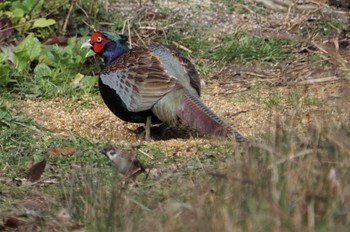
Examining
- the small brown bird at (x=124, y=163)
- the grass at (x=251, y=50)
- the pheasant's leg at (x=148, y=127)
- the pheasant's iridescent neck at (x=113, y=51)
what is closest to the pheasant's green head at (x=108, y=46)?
the pheasant's iridescent neck at (x=113, y=51)

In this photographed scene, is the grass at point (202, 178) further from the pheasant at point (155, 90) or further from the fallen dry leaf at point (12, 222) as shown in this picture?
the pheasant at point (155, 90)

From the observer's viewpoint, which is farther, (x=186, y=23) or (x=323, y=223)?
(x=186, y=23)

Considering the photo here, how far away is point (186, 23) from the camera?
927 centimetres

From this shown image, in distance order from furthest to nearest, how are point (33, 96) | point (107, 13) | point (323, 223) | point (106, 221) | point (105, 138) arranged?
point (107, 13)
point (33, 96)
point (105, 138)
point (106, 221)
point (323, 223)

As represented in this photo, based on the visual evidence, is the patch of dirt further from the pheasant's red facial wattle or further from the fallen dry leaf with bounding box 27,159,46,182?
the fallen dry leaf with bounding box 27,159,46,182

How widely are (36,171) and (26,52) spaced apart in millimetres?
2564

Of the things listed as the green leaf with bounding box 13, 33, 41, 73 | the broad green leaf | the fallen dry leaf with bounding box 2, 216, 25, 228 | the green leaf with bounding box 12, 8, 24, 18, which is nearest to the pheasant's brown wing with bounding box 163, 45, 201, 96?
the broad green leaf

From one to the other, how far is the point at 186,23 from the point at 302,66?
1.33 metres

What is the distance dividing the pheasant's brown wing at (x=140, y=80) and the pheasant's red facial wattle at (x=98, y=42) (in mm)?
394

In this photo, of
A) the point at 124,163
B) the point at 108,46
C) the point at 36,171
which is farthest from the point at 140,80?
the point at 124,163

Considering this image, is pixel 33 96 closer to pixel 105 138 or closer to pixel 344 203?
pixel 105 138

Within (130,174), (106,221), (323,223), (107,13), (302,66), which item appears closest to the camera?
(323,223)

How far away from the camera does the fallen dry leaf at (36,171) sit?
225 inches

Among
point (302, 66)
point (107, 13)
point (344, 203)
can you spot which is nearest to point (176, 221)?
point (344, 203)
